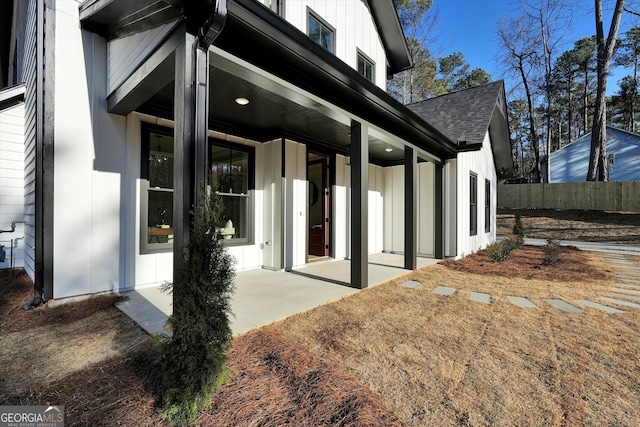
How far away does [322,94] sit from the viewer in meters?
3.57

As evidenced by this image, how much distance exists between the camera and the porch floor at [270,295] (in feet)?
9.80

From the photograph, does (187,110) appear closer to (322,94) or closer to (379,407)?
(322,94)

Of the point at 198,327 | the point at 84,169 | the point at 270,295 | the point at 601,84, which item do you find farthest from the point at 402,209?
the point at 601,84

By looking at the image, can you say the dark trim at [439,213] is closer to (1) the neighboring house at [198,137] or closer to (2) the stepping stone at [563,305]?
(1) the neighboring house at [198,137]

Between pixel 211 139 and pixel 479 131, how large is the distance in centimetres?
622

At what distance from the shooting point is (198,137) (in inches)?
78.4

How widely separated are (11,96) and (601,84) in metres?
21.1

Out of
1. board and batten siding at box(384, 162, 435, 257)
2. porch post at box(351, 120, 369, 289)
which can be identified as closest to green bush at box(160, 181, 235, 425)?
porch post at box(351, 120, 369, 289)

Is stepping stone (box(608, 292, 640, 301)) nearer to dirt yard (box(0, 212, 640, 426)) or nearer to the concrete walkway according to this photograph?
the concrete walkway

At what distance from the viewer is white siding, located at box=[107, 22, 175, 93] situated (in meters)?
2.55

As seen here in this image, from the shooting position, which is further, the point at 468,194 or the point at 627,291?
the point at 468,194

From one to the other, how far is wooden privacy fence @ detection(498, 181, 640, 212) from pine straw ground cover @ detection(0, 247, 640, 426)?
53.0 ft

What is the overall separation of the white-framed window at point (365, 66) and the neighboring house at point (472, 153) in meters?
2.45

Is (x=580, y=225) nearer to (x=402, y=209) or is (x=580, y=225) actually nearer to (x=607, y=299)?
(x=402, y=209)
